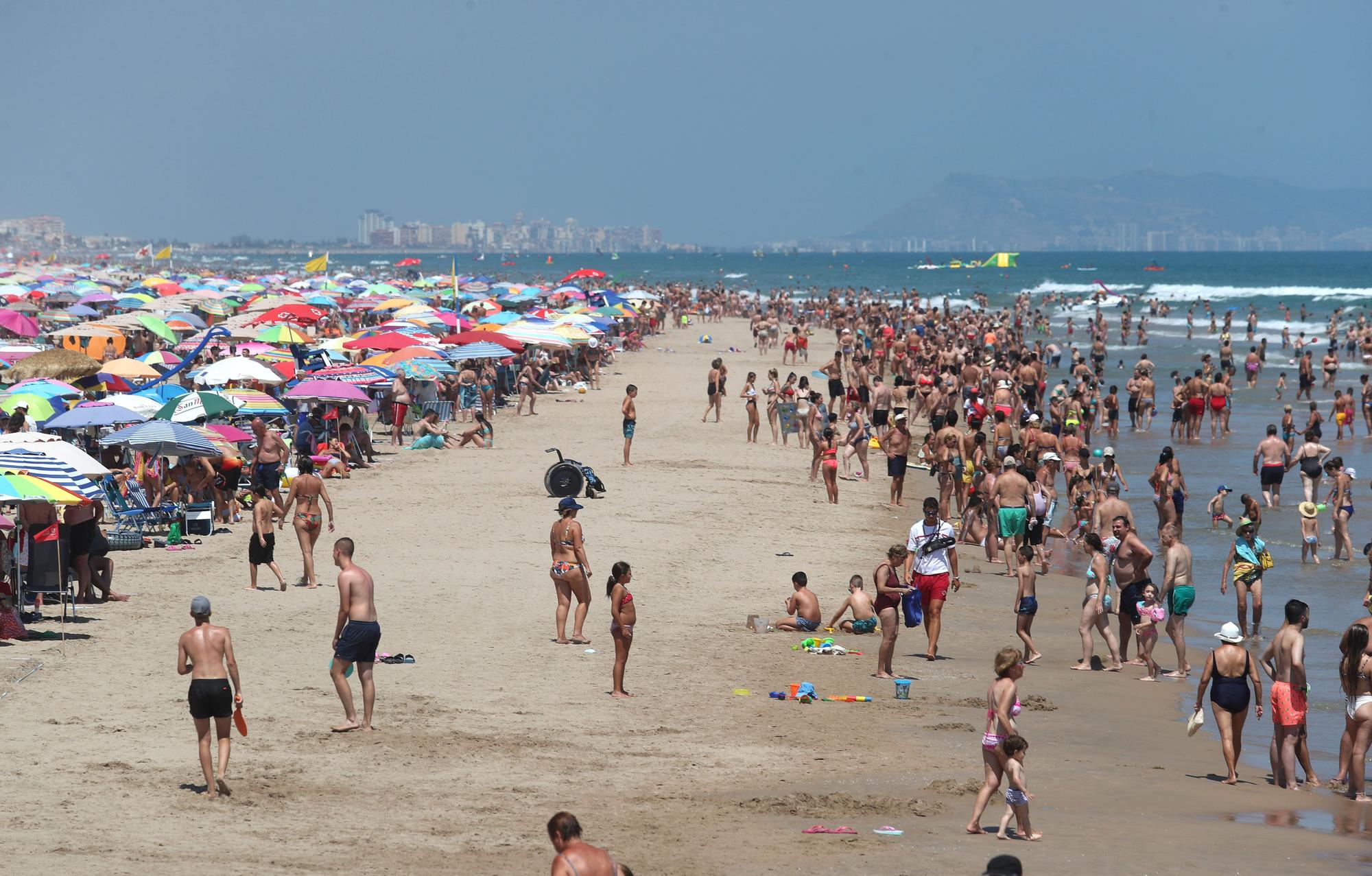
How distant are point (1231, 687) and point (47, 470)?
26.5ft

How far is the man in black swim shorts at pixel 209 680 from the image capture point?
746 cm

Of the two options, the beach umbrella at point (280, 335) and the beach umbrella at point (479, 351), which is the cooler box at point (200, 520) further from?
the beach umbrella at point (280, 335)

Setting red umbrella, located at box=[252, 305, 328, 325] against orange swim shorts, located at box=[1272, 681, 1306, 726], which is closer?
orange swim shorts, located at box=[1272, 681, 1306, 726]

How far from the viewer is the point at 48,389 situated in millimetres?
17672

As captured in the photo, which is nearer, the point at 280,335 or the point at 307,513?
the point at 307,513

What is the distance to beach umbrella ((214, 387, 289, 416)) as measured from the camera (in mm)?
17141

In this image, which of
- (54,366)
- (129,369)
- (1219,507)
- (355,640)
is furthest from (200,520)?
(1219,507)

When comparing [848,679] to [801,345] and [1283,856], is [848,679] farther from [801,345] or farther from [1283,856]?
[801,345]

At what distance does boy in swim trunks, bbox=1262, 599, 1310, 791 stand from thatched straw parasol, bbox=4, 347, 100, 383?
1653 centimetres

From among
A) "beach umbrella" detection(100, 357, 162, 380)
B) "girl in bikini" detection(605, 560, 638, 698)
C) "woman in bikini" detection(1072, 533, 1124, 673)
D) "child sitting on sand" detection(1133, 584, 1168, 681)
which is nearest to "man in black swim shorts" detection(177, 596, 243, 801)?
"girl in bikini" detection(605, 560, 638, 698)

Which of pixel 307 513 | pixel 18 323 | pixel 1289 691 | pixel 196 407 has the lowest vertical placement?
pixel 1289 691

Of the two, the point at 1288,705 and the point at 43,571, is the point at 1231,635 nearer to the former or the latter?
the point at 1288,705

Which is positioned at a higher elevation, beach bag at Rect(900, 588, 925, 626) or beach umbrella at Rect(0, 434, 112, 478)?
beach umbrella at Rect(0, 434, 112, 478)

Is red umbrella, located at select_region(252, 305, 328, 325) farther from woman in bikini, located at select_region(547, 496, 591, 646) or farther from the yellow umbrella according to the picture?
woman in bikini, located at select_region(547, 496, 591, 646)
